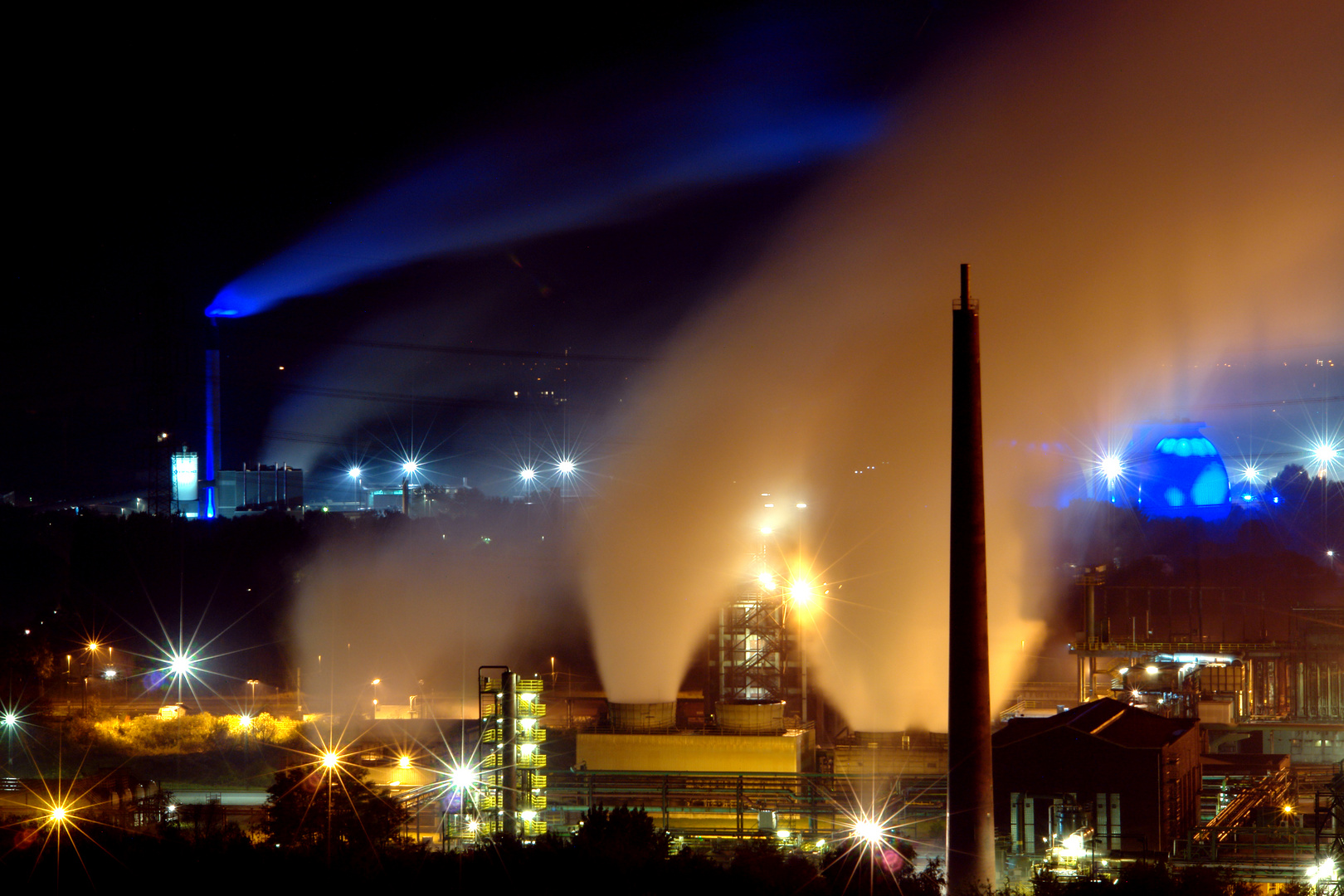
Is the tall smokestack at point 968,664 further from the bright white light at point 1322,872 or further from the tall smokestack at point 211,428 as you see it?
the tall smokestack at point 211,428

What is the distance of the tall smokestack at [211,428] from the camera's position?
45969mm

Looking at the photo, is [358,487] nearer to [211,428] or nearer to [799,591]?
[211,428]

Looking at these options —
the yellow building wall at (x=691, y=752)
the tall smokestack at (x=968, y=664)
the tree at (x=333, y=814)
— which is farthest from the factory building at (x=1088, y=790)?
the tree at (x=333, y=814)

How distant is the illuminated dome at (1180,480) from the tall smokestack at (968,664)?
149ft

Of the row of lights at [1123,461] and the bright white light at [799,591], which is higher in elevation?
the row of lights at [1123,461]

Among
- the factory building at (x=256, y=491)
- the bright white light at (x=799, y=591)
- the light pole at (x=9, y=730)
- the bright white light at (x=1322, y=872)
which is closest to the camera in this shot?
the bright white light at (x=1322, y=872)

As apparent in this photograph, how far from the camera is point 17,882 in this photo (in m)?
14.9

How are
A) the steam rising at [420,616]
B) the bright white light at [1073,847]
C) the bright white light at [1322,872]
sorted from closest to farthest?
the bright white light at [1322,872] < the bright white light at [1073,847] < the steam rising at [420,616]

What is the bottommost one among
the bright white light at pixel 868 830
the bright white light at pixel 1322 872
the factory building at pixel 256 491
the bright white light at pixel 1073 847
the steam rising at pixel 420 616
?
the bright white light at pixel 1073 847

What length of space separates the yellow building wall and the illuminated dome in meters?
40.3

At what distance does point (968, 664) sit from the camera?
52.4ft

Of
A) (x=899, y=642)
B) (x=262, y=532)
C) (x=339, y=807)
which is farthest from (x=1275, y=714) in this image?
(x=262, y=532)

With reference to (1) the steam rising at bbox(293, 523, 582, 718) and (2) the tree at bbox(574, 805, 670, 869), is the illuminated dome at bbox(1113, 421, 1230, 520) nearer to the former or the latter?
(1) the steam rising at bbox(293, 523, 582, 718)

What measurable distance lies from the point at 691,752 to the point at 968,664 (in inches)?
366
